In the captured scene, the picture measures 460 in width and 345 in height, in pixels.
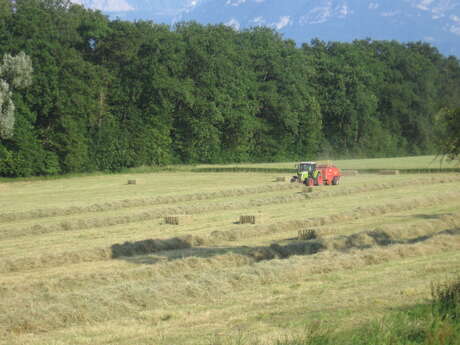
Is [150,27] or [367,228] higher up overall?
[150,27]

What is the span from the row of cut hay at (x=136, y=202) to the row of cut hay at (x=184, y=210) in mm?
3528

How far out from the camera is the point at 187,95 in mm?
72750

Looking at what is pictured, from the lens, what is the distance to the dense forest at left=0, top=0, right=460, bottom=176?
203ft

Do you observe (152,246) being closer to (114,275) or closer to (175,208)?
(114,275)

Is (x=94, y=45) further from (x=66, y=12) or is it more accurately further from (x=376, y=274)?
(x=376, y=274)

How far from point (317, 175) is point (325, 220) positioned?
18.5 metres

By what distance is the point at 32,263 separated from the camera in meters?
18.4

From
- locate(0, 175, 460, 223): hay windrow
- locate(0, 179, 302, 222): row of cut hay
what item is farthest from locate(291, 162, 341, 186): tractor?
locate(0, 179, 302, 222): row of cut hay

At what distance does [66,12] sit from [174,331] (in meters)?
70.8

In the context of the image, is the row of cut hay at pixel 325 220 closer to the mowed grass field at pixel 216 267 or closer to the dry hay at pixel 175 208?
the mowed grass field at pixel 216 267

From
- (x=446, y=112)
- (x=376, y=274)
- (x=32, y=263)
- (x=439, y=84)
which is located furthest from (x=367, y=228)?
(x=439, y=84)

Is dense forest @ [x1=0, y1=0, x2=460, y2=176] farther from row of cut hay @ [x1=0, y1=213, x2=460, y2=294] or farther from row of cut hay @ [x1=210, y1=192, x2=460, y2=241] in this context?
row of cut hay @ [x1=0, y1=213, x2=460, y2=294]

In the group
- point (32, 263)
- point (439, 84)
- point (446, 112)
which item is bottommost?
point (32, 263)

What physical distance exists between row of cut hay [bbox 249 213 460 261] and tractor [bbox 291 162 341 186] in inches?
834
